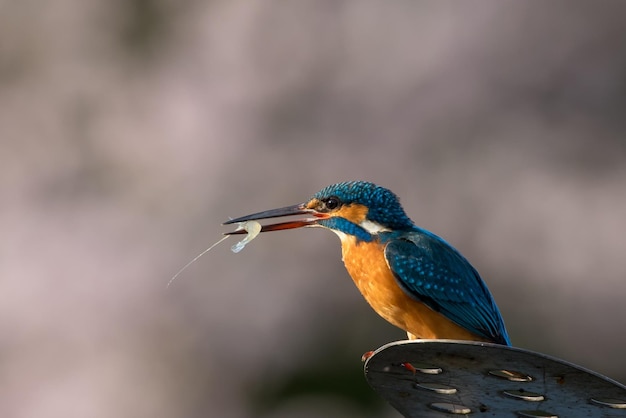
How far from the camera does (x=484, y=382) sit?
2.30m

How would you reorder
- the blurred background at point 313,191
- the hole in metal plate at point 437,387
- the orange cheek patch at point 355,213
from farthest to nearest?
the blurred background at point 313,191, the orange cheek patch at point 355,213, the hole in metal plate at point 437,387

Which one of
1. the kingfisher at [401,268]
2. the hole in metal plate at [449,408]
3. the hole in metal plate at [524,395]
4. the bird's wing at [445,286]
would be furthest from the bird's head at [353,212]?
the hole in metal plate at [524,395]

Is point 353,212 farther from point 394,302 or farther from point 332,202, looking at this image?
point 394,302

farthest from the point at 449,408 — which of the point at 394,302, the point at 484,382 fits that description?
the point at 394,302

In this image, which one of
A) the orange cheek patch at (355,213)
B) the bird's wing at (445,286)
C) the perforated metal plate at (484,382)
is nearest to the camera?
the perforated metal plate at (484,382)

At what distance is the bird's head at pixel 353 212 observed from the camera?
324 centimetres

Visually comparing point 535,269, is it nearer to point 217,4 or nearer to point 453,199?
point 453,199

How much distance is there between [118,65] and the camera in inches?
273

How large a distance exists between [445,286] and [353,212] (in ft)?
1.30

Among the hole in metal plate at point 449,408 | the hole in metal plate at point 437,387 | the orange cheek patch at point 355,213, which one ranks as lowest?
the hole in metal plate at point 449,408

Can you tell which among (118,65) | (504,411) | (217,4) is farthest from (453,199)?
(504,411)

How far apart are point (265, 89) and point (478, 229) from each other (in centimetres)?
150

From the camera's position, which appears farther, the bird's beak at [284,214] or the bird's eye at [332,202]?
the bird's eye at [332,202]

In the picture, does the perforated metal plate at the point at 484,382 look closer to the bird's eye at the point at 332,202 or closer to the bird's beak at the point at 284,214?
the bird's beak at the point at 284,214
